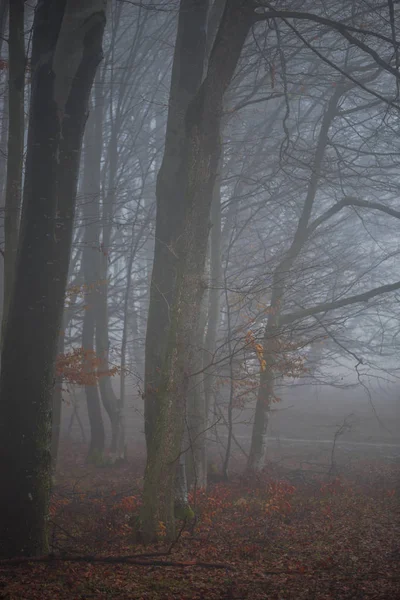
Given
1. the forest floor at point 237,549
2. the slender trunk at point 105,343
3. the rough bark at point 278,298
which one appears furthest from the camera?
the slender trunk at point 105,343

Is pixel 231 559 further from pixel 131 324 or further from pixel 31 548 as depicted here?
pixel 131 324

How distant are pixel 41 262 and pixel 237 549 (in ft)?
13.8

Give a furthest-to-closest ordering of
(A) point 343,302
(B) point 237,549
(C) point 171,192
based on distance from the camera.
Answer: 1. (A) point 343,302
2. (C) point 171,192
3. (B) point 237,549

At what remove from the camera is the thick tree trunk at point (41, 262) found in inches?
228

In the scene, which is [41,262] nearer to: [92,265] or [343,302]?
[343,302]

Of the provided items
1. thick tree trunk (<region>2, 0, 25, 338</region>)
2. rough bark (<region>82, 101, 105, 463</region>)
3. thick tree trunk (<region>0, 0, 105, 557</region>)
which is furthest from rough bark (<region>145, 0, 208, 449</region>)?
rough bark (<region>82, 101, 105, 463</region>)

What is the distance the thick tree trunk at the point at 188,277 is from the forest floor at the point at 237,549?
0.61 meters

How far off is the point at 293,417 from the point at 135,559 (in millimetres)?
19928

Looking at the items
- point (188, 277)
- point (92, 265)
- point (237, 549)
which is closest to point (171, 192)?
point (188, 277)

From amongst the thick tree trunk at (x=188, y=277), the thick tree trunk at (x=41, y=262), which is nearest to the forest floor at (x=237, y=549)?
the thick tree trunk at (x=188, y=277)

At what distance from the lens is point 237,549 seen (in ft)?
21.2

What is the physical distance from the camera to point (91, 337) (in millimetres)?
16703

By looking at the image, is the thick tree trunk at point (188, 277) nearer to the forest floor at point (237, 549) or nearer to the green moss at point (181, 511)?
the forest floor at point (237, 549)

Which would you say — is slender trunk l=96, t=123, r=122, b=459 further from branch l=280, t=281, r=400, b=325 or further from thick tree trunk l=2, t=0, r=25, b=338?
thick tree trunk l=2, t=0, r=25, b=338
